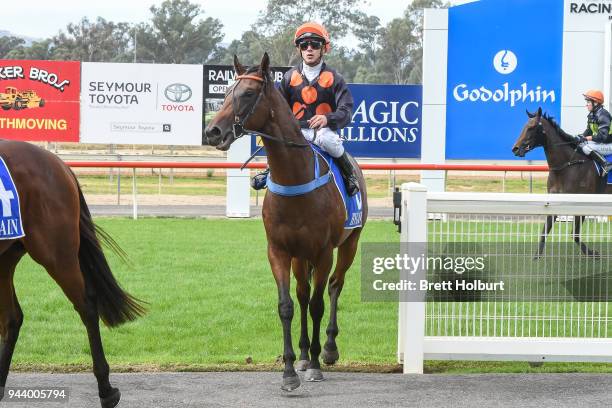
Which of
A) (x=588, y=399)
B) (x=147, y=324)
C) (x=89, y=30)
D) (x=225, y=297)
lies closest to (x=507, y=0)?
(x=225, y=297)

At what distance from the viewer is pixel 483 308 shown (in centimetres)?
592

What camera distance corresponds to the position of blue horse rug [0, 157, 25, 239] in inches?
184

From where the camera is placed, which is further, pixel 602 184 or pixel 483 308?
pixel 602 184

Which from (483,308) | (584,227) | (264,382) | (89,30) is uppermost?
(89,30)

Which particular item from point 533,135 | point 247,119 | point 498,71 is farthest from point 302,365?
point 498,71

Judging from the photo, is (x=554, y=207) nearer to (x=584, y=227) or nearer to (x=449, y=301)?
(x=584, y=227)

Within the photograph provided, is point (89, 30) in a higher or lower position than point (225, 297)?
higher

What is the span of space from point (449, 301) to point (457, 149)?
37.6ft

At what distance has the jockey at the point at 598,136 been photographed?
1245cm

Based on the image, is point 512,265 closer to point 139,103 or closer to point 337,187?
point 337,187

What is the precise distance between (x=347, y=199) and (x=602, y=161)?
727 cm

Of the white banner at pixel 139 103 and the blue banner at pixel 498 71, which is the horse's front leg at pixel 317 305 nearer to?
the blue banner at pixel 498 71

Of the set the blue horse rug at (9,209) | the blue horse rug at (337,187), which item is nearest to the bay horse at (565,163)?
the blue horse rug at (337,187)

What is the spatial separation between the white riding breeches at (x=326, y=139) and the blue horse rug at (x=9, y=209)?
1911 mm
